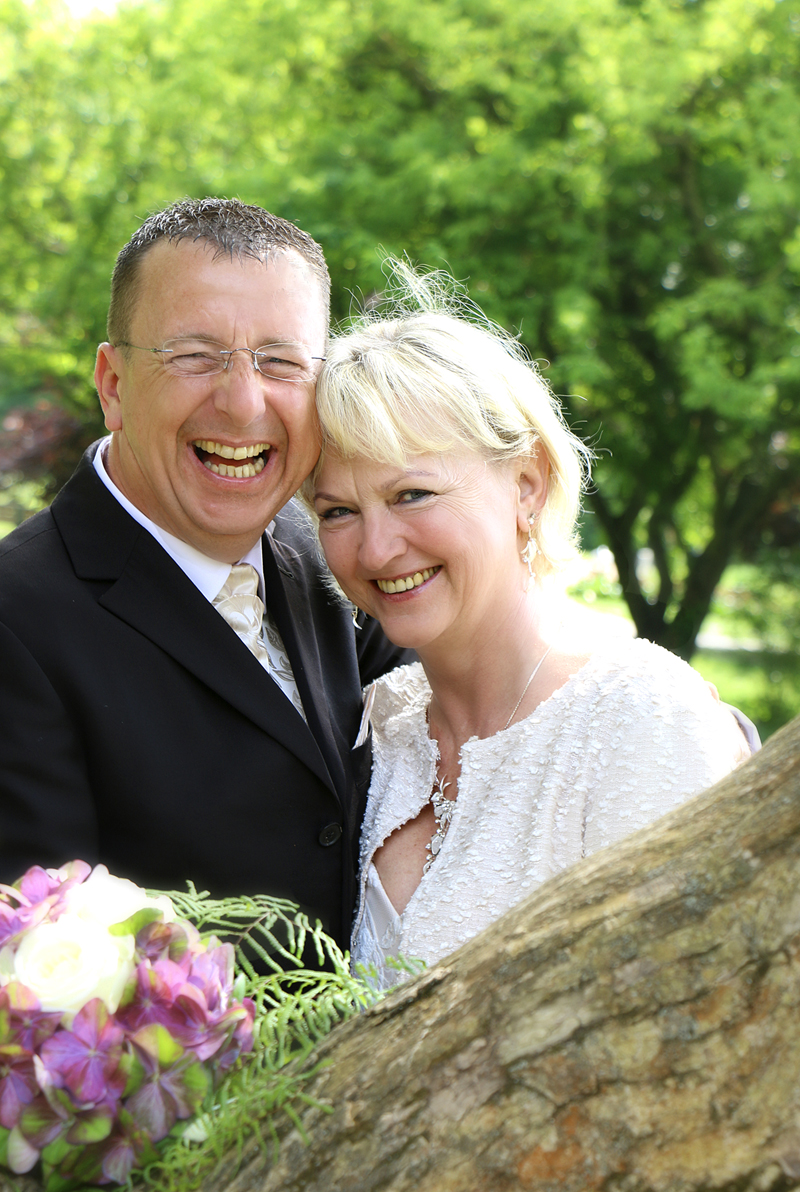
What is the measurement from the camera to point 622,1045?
0.99m

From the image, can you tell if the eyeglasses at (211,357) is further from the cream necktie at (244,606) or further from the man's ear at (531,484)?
the man's ear at (531,484)

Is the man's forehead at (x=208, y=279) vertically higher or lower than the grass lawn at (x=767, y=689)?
higher

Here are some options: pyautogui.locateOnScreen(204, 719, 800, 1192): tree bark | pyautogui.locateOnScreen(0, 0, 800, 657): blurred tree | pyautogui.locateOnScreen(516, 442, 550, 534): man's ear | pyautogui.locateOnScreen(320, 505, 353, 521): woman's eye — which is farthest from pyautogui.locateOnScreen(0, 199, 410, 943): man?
pyautogui.locateOnScreen(0, 0, 800, 657): blurred tree

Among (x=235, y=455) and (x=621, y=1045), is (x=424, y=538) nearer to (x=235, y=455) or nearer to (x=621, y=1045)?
(x=235, y=455)

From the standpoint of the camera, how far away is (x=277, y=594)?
3088 mm

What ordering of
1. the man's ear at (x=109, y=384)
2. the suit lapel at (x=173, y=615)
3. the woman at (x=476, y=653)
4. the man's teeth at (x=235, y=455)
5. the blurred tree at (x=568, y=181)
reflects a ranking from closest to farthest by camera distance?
the woman at (x=476, y=653) → the suit lapel at (x=173, y=615) → the man's teeth at (x=235, y=455) → the man's ear at (x=109, y=384) → the blurred tree at (x=568, y=181)

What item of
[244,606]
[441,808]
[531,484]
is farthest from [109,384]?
[441,808]

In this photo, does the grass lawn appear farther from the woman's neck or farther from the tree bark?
the tree bark

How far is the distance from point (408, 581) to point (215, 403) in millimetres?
686

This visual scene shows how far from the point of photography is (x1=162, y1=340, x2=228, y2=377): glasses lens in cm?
274

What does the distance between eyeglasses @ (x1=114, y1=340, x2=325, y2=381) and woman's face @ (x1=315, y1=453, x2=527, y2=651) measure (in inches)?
11.1

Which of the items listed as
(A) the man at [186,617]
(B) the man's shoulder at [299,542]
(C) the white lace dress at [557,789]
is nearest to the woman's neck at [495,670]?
(C) the white lace dress at [557,789]

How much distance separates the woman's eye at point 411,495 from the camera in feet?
8.86

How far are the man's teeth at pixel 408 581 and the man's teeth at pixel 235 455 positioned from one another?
467 millimetres
